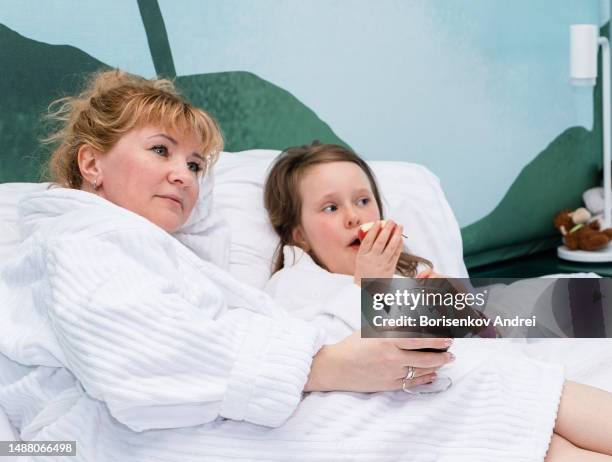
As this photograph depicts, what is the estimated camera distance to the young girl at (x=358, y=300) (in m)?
1.04

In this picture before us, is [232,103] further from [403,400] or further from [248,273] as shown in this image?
→ [403,400]

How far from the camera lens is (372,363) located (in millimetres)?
1045

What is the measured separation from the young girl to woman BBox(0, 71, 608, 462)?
0.01m

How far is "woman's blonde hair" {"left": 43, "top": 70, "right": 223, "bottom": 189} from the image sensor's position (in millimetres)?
1292

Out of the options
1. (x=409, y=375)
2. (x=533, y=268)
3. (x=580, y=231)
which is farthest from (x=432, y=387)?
(x=580, y=231)

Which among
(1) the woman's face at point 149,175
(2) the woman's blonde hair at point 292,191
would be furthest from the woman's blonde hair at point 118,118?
(2) the woman's blonde hair at point 292,191

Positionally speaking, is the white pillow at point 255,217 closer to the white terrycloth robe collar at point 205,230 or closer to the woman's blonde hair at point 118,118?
the white terrycloth robe collar at point 205,230

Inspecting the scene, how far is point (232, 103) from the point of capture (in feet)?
6.27

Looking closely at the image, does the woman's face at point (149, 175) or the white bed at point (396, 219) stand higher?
the woman's face at point (149, 175)

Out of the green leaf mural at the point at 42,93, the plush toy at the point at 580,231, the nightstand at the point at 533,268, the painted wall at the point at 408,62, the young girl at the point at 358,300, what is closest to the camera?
the young girl at the point at 358,300

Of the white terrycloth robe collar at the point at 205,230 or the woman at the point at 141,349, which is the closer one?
the woman at the point at 141,349

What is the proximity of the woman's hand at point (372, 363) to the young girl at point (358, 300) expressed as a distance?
1.4 inches

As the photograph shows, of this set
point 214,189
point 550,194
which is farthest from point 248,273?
point 550,194

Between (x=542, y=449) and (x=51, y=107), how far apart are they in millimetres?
1184
